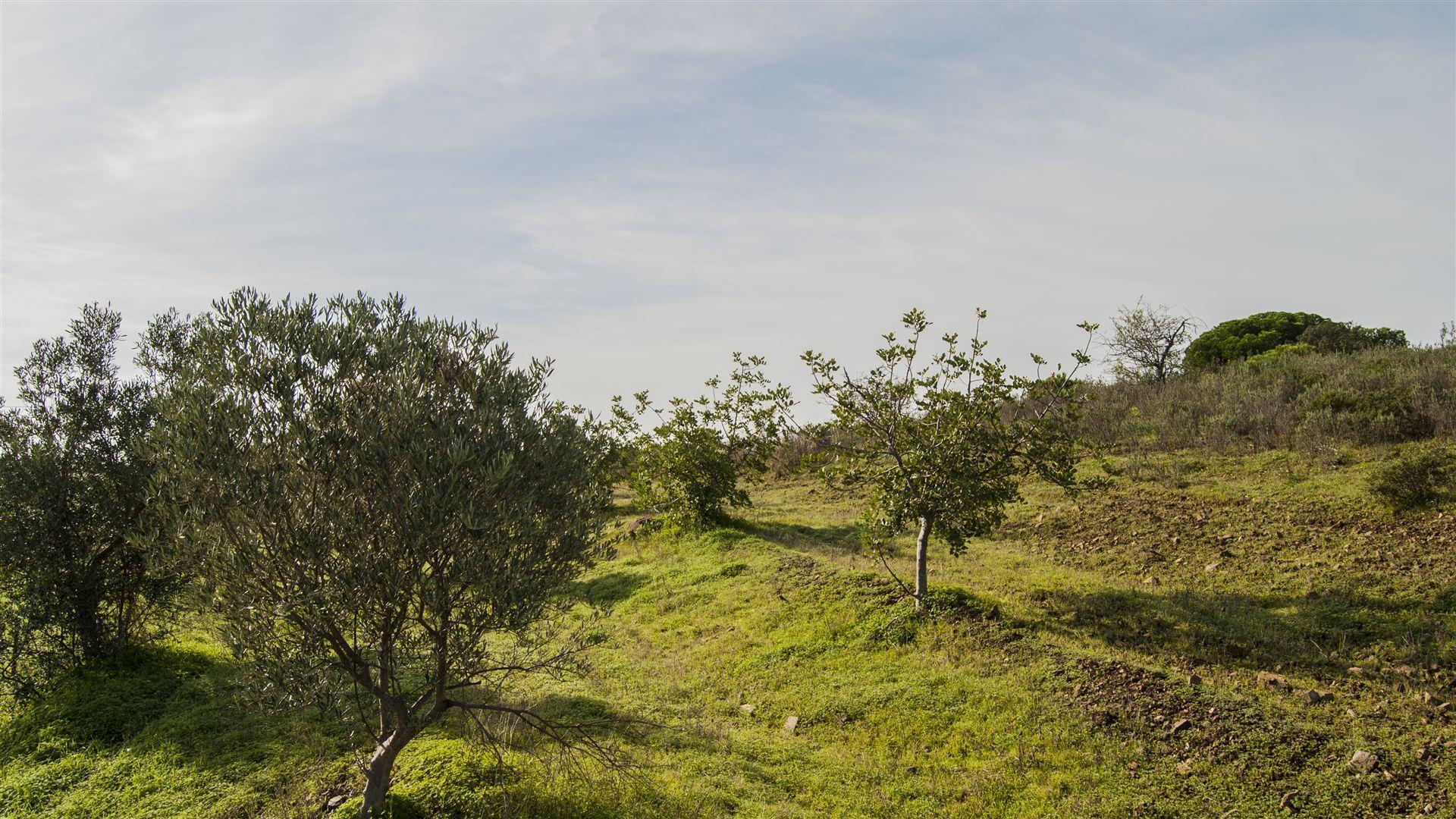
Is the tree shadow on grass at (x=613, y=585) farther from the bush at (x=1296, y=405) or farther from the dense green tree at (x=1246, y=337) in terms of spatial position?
the dense green tree at (x=1246, y=337)

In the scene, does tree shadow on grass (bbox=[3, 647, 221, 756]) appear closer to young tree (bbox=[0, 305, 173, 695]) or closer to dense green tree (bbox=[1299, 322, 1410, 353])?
young tree (bbox=[0, 305, 173, 695])

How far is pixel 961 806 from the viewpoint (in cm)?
896

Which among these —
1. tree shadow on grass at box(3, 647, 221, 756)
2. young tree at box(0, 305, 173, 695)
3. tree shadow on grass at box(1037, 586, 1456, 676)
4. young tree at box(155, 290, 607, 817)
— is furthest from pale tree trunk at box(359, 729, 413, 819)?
tree shadow on grass at box(1037, 586, 1456, 676)

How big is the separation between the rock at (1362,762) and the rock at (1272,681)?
1.96m

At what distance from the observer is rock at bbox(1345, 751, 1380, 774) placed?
8.41 metres

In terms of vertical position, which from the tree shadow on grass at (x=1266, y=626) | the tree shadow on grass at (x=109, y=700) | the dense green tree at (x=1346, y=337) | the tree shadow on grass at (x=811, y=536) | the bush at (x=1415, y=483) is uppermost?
the dense green tree at (x=1346, y=337)

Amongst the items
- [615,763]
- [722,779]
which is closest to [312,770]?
[615,763]

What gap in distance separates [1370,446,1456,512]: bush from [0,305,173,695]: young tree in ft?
80.9

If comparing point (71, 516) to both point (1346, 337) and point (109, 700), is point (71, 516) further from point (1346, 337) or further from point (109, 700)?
point (1346, 337)

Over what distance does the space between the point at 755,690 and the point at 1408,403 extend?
20048 mm

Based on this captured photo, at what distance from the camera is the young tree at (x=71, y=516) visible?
46.9ft

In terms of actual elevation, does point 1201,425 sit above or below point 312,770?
above

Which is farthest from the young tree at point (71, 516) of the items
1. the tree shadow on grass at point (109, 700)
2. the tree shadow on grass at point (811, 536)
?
the tree shadow on grass at point (811, 536)

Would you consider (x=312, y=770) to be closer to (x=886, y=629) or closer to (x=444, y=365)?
(x=444, y=365)
